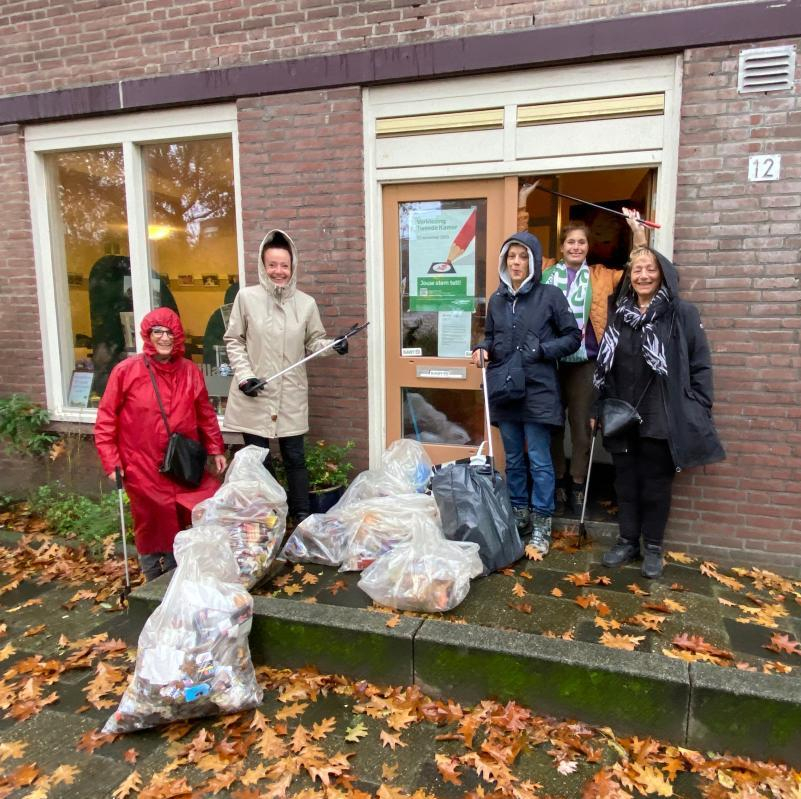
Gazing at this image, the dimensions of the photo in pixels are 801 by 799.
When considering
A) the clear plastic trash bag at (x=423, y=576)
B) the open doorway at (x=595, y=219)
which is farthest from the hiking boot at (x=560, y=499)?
the clear plastic trash bag at (x=423, y=576)

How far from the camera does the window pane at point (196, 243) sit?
5.47m

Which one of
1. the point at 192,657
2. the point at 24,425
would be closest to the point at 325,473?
the point at 192,657

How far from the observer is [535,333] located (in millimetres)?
4020

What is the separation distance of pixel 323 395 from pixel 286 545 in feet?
4.53

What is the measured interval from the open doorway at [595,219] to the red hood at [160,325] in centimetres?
256

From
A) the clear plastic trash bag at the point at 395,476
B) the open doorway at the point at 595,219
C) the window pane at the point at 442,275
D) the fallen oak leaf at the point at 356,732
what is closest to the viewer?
the fallen oak leaf at the point at 356,732

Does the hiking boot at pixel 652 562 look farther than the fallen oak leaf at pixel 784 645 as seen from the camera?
Yes

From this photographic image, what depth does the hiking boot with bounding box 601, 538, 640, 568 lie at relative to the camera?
156 inches

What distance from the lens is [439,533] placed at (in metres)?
3.73

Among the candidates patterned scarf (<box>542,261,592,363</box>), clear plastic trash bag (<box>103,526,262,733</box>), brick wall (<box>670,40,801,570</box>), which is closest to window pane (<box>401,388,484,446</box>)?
patterned scarf (<box>542,261,592,363</box>)

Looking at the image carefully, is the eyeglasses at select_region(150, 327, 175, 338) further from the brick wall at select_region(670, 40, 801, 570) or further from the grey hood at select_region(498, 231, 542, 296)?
the brick wall at select_region(670, 40, 801, 570)

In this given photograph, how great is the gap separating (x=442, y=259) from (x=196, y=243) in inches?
94.0

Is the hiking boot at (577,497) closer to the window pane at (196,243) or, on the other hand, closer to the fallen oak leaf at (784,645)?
the fallen oak leaf at (784,645)

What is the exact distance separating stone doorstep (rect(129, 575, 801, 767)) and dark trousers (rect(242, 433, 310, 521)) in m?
1.14
